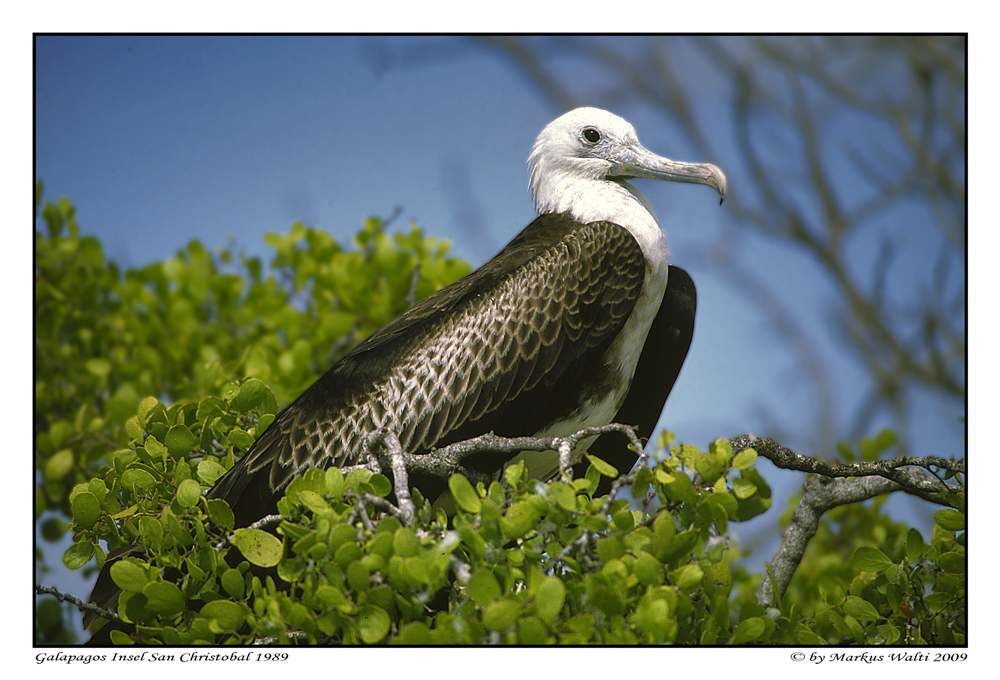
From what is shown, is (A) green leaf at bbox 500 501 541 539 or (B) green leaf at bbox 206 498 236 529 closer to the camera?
(A) green leaf at bbox 500 501 541 539

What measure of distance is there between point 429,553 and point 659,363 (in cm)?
163

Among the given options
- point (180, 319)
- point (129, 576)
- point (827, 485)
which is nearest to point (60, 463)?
point (180, 319)

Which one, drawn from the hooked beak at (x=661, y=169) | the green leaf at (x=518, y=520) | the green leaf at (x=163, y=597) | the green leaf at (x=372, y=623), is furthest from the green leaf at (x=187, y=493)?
the hooked beak at (x=661, y=169)

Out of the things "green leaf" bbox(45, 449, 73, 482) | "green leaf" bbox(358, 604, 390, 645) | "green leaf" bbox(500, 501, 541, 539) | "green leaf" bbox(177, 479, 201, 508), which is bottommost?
"green leaf" bbox(358, 604, 390, 645)

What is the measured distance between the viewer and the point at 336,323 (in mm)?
3803

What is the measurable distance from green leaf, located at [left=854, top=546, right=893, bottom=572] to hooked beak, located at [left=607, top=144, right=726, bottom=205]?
1.22m

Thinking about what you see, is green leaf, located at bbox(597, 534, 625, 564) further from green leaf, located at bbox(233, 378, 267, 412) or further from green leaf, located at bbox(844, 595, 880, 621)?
green leaf, located at bbox(233, 378, 267, 412)

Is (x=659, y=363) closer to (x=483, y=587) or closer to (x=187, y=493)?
(x=483, y=587)

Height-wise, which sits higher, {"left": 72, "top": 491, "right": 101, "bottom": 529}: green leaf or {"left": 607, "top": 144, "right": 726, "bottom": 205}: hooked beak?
{"left": 607, "top": 144, "right": 726, "bottom": 205}: hooked beak

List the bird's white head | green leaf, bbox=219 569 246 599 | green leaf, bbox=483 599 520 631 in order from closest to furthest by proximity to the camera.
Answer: green leaf, bbox=483 599 520 631 < green leaf, bbox=219 569 246 599 < the bird's white head

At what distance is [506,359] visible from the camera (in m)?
2.62

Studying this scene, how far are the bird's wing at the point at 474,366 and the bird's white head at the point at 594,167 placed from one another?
241 mm

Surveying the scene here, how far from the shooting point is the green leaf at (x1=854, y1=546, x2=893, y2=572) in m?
2.23

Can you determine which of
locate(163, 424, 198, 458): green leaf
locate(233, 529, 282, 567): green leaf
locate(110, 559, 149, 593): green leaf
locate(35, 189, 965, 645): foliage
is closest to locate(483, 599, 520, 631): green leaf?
locate(35, 189, 965, 645): foliage
